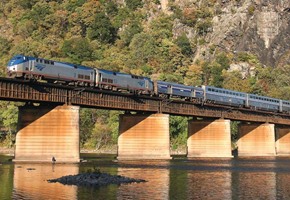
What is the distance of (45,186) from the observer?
Answer: 44094 millimetres

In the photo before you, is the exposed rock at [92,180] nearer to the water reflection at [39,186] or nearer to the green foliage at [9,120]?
the water reflection at [39,186]

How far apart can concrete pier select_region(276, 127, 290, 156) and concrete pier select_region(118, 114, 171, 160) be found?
52330 millimetres

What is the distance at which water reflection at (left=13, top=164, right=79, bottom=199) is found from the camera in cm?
3859

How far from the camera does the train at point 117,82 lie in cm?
7144

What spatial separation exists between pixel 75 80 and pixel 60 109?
619cm

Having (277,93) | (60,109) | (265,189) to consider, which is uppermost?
(277,93)

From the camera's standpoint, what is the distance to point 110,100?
3376 inches

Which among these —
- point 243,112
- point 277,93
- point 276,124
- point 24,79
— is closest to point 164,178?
point 24,79

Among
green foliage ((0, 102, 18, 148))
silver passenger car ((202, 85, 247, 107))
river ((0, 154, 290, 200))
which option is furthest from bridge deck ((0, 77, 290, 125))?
green foliage ((0, 102, 18, 148))

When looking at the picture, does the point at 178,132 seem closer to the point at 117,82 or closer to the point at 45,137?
the point at 117,82

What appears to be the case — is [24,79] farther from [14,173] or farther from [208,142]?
[208,142]

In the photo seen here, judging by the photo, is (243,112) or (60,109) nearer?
(60,109)

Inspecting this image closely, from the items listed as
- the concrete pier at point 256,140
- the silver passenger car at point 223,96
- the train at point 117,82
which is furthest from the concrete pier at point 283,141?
the silver passenger car at point 223,96

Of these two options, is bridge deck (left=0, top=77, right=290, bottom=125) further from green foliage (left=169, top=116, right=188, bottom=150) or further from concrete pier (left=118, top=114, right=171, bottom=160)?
green foliage (left=169, top=116, right=188, bottom=150)
